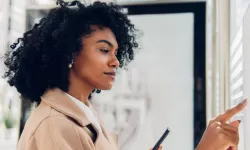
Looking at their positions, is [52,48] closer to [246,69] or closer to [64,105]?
[64,105]

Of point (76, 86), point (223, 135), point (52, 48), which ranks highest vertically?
point (52, 48)

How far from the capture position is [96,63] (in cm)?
98

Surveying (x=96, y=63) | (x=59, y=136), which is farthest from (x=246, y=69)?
(x=59, y=136)

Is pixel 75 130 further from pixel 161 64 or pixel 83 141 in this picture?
pixel 161 64

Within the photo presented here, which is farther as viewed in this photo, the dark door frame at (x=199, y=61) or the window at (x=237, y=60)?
the dark door frame at (x=199, y=61)

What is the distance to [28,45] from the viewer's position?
39.6 inches

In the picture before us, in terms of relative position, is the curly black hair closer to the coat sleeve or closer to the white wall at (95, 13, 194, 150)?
the coat sleeve

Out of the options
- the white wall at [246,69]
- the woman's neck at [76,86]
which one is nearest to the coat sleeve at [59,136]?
the woman's neck at [76,86]

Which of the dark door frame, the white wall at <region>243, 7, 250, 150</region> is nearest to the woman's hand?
the white wall at <region>243, 7, 250, 150</region>

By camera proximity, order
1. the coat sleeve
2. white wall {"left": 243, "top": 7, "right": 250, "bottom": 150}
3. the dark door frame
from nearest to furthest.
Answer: the coat sleeve
white wall {"left": 243, "top": 7, "right": 250, "bottom": 150}
the dark door frame

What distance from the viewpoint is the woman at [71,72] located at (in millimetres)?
873

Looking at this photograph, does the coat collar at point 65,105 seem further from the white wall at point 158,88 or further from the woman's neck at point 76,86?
the white wall at point 158,88

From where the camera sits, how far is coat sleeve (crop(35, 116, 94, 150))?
2.59 feet

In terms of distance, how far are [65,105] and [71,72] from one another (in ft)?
0.43
